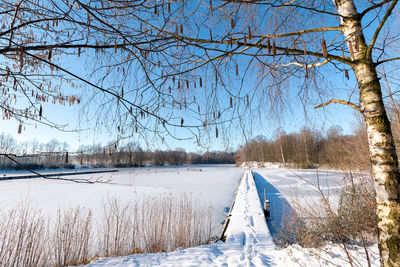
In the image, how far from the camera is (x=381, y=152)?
3.99 feet

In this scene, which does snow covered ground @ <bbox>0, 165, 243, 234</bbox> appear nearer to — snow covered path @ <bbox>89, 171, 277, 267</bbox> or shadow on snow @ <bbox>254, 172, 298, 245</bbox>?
→ snow covered path @ <bbox>89, 171, 277, 267</bbox>

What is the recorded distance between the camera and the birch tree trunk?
1152mm

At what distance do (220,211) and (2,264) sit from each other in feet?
22.1

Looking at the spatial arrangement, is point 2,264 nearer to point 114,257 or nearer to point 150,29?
point 114,257

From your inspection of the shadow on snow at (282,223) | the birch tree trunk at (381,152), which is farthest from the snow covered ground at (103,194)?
the birch tree trunk at (381,152)

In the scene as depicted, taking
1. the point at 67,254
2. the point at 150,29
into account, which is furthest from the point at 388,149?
the point at 67,254

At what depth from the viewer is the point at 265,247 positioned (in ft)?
13.5

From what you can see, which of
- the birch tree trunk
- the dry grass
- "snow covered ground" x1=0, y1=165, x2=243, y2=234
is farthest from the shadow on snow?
the birch tree trunk

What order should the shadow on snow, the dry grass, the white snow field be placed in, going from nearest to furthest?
the white snow field
the dry grass
the shadow on snow

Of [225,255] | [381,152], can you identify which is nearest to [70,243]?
[225,255]

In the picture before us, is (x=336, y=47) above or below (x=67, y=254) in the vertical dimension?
above

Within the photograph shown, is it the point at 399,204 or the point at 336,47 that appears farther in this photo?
the point at 336,47

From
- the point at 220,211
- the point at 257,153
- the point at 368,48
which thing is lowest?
the point at 220,211

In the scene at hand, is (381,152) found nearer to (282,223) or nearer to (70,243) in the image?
(282,223)
